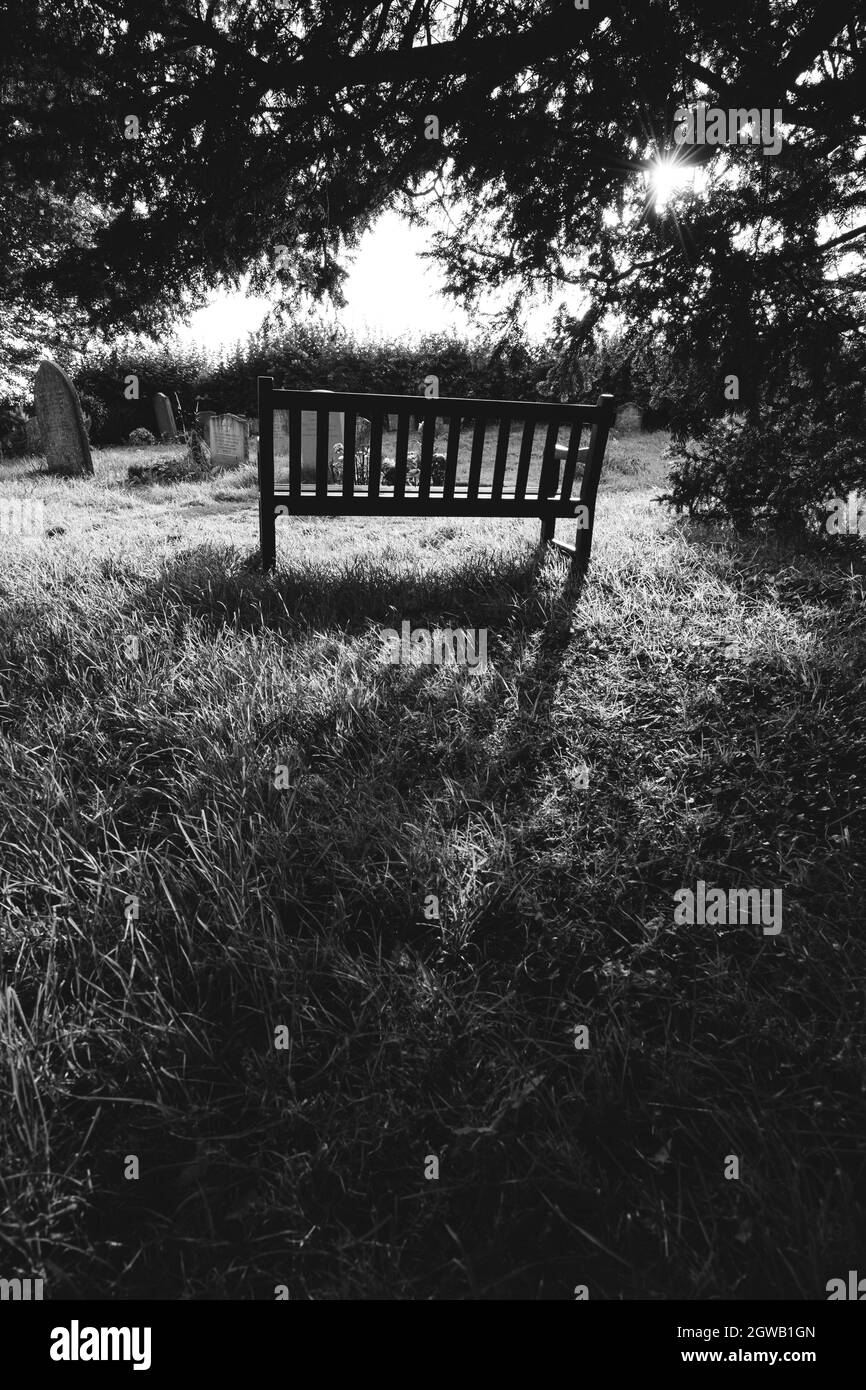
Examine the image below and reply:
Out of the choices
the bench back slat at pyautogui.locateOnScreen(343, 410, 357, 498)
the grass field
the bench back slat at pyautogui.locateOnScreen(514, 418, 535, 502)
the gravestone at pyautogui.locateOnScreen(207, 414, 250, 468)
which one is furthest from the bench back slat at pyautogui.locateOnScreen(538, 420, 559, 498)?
the gravestone at pyautogui.locateOnScreen(207, 414, 250, 468)

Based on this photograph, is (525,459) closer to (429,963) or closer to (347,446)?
(347,446)

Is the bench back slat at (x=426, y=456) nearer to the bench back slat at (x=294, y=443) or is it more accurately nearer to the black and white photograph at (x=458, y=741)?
the black and white photograph at (x=458, y=741)

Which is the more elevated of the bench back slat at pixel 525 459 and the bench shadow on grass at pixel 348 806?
the bench back slat at pixel 525 459

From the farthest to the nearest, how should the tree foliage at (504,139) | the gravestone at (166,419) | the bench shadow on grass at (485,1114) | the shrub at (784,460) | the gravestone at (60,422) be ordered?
the gravestone at (166,419) < the gravestone at (60,422) < the shrub at (784,460) < the tree foliage at (504,139) < the bench shadow on grass at (485,1114)

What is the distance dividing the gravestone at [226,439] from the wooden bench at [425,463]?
26.2 feet

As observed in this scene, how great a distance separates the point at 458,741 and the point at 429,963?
0.92 meters

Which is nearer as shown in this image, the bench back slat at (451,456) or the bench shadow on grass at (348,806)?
the bench shadow on grass at (348,806)

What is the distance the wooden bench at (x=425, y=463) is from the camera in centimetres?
408

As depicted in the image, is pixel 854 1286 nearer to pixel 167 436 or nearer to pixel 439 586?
pixel 439 586

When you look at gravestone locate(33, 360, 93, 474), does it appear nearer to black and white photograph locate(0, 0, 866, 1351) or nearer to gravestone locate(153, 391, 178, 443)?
black and white photograph locate(0, 0, 866, 1351)

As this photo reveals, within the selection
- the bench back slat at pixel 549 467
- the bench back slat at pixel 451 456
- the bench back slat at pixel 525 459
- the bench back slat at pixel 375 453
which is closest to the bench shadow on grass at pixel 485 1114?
Result: the bench back slat at pixel 375 453

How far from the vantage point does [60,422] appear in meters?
10.0

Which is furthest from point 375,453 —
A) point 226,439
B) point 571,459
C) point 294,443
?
point 226,439

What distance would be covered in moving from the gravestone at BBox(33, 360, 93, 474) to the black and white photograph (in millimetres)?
5276
